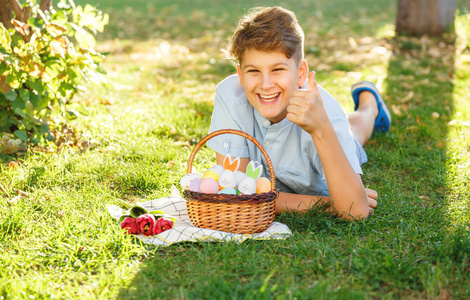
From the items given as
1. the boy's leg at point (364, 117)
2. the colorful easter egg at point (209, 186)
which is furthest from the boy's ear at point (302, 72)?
the boy's leg at point (364, 117)

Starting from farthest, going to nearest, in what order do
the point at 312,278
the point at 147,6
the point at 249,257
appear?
the point at 147,6, the point at 249,257, the point at 312,278

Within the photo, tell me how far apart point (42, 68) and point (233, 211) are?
6.35ft

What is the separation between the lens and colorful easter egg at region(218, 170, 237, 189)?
8.26ft

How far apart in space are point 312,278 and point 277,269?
163 mm

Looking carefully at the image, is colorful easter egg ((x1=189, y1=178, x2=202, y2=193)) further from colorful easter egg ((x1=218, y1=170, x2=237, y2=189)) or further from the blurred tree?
the blurred tree

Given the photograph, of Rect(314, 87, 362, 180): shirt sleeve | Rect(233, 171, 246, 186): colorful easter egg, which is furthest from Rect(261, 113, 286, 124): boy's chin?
Rect(233, 171, 246, 186): colorful easter egg

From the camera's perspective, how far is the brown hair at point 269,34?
104 inches

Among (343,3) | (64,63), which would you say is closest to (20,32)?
(64,63)

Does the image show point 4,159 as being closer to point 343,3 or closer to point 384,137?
point 384,137

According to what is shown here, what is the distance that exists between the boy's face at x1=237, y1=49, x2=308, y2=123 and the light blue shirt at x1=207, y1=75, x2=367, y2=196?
164 millimetres

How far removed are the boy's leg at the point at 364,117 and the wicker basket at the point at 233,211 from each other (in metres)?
1.51

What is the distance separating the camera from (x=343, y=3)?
13516 millimetres

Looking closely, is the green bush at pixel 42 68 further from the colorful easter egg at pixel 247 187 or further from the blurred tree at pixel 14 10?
the colorful easter egg at pixel 247 187

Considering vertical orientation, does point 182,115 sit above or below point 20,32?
below
